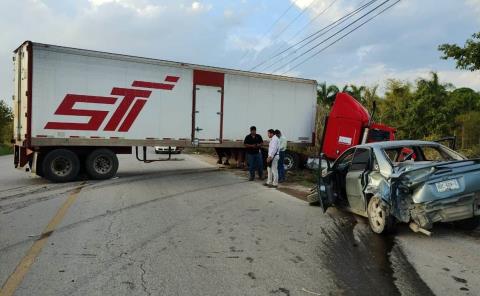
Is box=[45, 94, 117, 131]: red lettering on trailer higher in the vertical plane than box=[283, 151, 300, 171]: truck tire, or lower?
higher

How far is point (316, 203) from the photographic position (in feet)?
33.6

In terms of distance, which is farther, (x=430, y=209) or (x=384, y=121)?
(x=384, y=121)

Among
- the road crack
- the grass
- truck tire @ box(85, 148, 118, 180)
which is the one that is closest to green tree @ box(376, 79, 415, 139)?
truck tire @ box(85, 148, 118, 180)

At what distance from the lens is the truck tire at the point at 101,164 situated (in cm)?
1451

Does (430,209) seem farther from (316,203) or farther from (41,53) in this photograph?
(41,53)

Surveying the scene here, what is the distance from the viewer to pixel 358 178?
8.08 metres

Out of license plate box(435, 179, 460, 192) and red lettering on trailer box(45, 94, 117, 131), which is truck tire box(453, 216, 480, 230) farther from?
red lettering on trailer box(45, 94, 117, 131)

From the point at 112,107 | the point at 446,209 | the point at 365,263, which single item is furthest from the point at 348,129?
the point at 365,263

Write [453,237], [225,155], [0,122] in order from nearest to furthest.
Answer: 1. [453,237]
2. [225,155]
3. [0,122]

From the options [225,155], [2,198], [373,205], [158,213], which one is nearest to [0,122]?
[225,155]

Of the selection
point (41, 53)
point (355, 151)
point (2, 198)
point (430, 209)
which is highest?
point (41, 53)

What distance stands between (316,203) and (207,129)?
711 cm

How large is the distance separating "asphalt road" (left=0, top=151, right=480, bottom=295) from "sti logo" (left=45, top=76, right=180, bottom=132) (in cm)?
415

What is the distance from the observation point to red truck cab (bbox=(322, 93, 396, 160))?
657 inches
